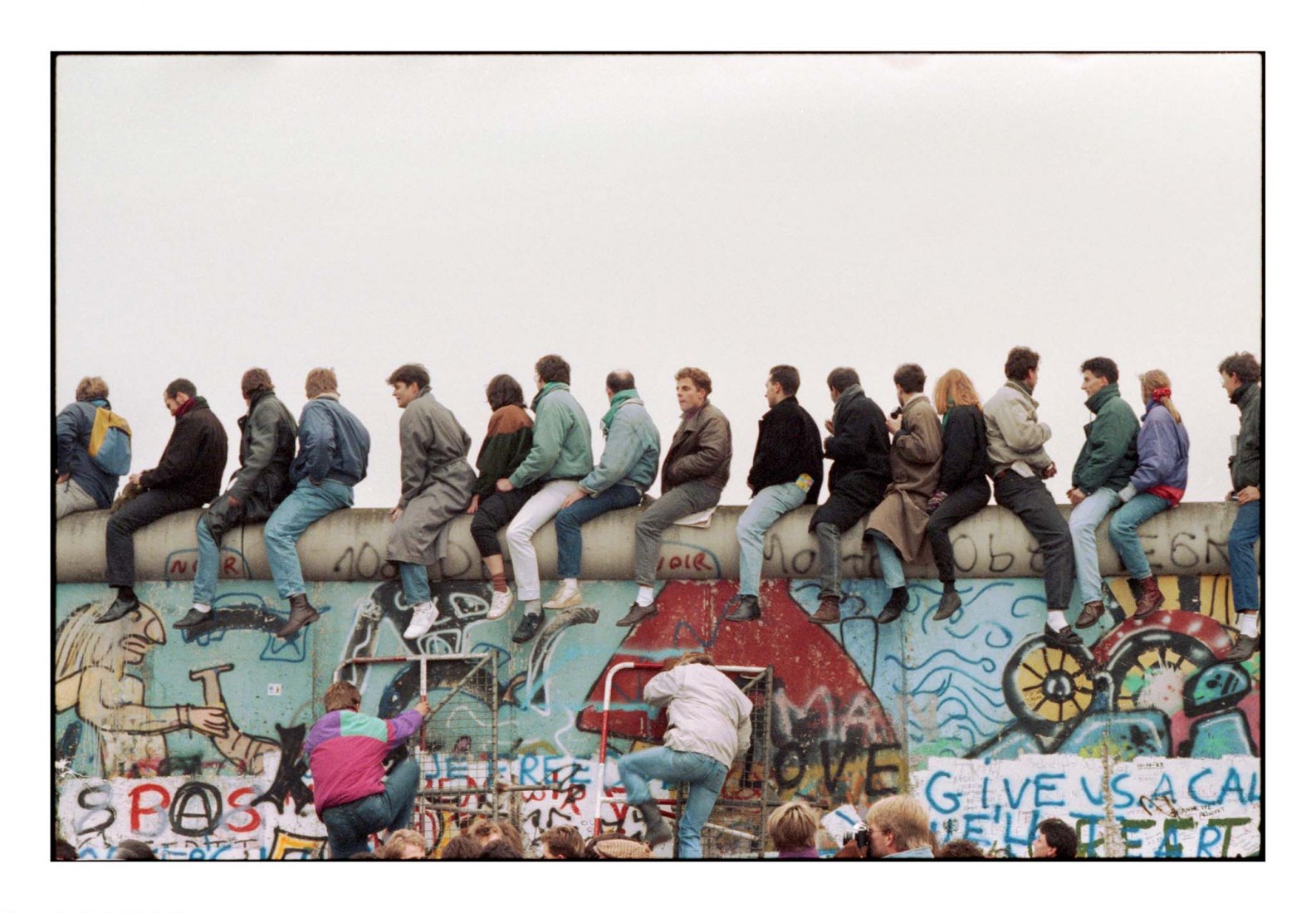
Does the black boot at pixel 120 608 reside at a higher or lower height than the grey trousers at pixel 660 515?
lower

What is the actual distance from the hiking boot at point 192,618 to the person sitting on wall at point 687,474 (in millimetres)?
3527

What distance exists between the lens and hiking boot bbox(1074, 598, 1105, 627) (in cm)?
1490

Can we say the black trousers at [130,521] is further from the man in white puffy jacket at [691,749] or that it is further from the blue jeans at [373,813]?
the man in white puffy jacket at [691,749]

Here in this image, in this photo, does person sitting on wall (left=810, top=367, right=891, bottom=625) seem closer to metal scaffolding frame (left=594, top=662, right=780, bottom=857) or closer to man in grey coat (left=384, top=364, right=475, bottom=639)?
metal scaffolding frame (left=594, top=662, right=780, bottom=857)

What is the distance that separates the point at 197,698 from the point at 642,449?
4315 mm

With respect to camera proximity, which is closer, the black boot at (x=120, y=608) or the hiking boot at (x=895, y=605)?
the hiking boot at (x=895, y=605)

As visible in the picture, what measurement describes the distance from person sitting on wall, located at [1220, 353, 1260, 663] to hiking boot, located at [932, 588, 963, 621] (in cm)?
232

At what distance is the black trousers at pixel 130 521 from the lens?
15.1 m

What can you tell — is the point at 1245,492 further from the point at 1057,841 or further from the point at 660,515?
the point at 660,515

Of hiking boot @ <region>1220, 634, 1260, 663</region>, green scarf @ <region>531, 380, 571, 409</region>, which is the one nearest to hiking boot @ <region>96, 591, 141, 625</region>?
green scarf @ <region>531, 380, 571, 409</region>

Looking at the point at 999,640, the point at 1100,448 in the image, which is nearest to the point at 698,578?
the point at 999,640

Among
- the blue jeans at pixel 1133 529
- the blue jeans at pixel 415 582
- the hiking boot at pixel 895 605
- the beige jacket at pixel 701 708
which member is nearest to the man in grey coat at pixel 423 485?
the blue jeans at pixel 415 582

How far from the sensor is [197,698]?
1506 cm
